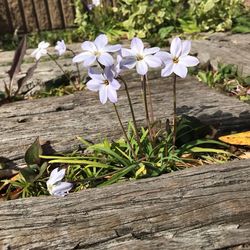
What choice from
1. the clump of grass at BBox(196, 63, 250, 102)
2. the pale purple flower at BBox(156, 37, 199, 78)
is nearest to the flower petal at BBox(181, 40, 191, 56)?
the pale purple flower at BBox(156, 37, 199, 78)

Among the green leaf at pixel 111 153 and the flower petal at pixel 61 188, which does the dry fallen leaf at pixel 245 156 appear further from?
the flower petal at pixel 61 188

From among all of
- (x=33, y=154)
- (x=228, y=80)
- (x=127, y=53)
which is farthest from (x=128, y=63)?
(x=228, y=80)

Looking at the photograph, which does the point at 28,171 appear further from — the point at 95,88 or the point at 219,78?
the point at 219,78

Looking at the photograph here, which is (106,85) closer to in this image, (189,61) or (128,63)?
(128,63)

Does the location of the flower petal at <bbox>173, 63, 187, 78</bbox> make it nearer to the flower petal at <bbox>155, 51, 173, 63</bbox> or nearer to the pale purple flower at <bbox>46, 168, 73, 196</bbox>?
the flower petal at <bbox>155, 51, 173, 63</bbox>

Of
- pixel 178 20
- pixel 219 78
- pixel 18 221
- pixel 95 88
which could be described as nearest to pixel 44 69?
pixel 219 78

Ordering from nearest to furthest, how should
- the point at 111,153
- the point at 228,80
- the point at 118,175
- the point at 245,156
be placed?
the point at 118,175 → the point at 111,153 → the point at 245,156 → the point at 228,80
